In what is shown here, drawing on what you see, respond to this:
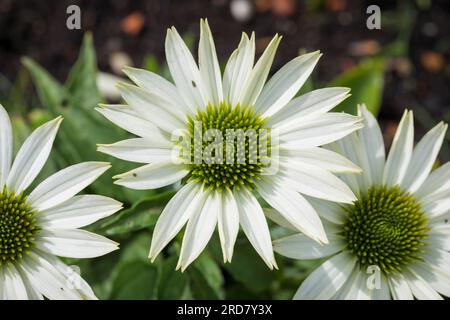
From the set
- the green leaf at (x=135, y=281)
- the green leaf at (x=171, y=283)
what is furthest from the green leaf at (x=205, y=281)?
the green leaf at (x=135, y=281)

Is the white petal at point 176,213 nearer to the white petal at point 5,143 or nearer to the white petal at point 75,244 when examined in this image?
the white petal at point 75,244

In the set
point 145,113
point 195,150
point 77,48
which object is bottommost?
point 195,150

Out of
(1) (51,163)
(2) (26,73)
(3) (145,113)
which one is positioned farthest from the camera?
(2) (26,73)

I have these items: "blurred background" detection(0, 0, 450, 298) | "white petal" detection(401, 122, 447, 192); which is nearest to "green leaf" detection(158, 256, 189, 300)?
"white petal" detection(401, 122, 447, 192)

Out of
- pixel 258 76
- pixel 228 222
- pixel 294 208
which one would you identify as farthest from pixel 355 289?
pixel 258 76

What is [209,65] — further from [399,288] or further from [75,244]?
[399,288]

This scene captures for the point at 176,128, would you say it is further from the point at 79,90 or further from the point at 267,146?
the point at 79,90

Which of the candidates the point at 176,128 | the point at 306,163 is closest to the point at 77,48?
the point at 176,128
